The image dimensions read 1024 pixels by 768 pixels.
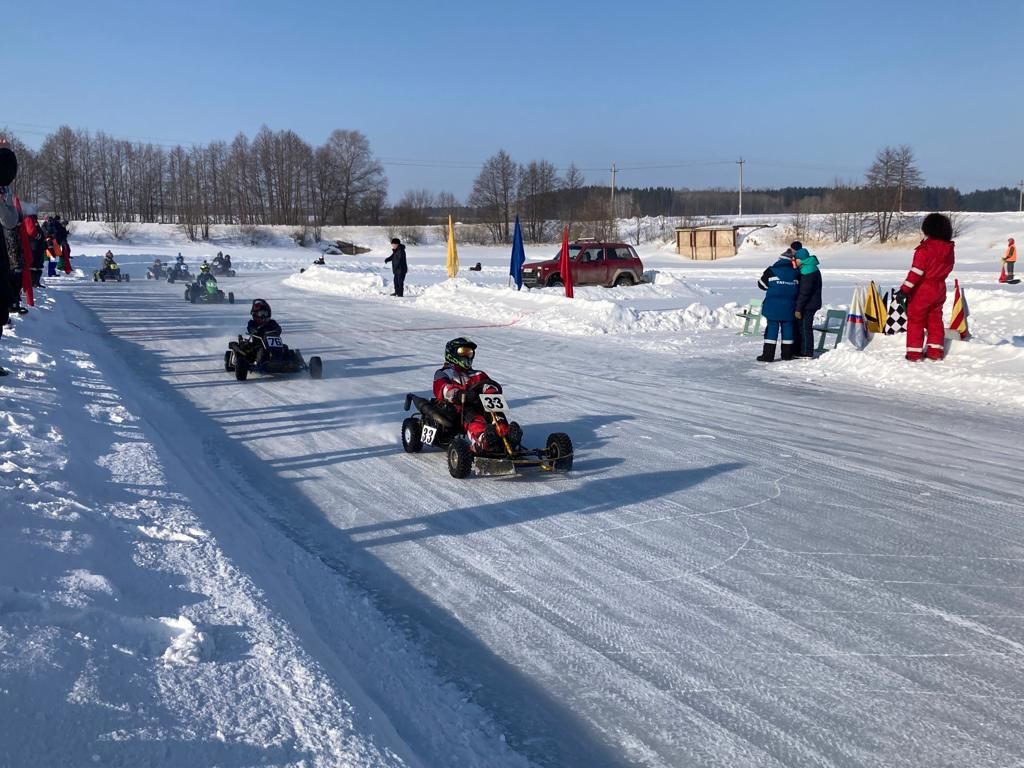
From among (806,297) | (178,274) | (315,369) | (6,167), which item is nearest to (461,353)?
(6,167)

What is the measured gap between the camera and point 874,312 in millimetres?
15000

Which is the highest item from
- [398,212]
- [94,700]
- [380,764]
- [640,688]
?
[398,212]

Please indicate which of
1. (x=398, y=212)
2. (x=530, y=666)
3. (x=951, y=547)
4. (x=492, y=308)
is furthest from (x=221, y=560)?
(x=398, y=212)

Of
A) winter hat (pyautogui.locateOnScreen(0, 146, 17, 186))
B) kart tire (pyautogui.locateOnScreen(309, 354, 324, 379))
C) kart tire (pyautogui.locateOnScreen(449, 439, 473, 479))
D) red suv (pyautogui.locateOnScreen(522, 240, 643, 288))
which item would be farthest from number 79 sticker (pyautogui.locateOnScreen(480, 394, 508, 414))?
red suv (pyautogui.locateOnScreen(522, 240, 643, 288))

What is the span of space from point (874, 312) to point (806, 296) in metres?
1.21

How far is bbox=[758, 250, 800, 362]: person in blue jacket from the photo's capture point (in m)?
15.1

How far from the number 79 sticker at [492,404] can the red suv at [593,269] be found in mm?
22840

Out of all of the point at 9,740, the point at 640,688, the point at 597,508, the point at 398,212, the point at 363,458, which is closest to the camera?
the point at 9,740

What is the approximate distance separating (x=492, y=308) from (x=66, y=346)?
12.5 metres

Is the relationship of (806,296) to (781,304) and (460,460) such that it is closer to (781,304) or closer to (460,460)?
(781,304)

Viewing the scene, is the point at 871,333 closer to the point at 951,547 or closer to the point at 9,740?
the point at 951,547

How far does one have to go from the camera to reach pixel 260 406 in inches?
444

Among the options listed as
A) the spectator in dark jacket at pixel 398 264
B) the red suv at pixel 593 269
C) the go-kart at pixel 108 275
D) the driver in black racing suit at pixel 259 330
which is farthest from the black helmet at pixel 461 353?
the go-kart at pixel 108 275

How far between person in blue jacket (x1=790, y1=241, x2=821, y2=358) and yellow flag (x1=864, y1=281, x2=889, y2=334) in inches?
31.9
